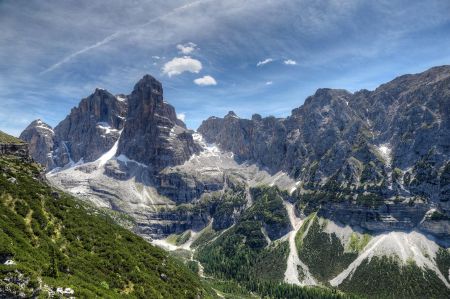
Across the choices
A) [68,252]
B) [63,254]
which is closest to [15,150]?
[68,252]

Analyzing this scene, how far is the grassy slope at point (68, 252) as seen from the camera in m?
60.2

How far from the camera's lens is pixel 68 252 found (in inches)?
2938

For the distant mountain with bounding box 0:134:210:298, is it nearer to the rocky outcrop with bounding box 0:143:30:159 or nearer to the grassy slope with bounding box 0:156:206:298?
the grassy slope with bounding box 0:156:206:298

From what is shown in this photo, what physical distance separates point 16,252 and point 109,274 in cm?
2217

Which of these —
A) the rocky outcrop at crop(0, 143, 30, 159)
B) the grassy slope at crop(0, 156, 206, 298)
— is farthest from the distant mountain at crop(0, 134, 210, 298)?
the rocky outcrop at crop(0, 143, 30, 159)

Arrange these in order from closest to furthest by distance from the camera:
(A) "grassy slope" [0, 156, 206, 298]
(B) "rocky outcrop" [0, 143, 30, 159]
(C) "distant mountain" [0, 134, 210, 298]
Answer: (C) "distant mountain" [0, 134, 210, 298], (A) "grassy slope" [0, 156, 206, 298], (B) "rocky outcrop" [0, 143, 30, 159]

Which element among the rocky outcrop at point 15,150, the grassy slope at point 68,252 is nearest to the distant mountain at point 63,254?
the grassy slope at point 68,252

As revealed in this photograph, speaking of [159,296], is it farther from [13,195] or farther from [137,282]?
[13,195]

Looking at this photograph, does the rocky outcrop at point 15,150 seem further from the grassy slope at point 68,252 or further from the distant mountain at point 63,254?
the grassy slope at point 68,252

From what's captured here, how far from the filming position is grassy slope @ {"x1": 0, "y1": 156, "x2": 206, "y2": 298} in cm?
6025

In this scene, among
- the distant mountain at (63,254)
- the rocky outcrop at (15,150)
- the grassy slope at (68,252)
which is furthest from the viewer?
the rocky outcrop at (15,150)

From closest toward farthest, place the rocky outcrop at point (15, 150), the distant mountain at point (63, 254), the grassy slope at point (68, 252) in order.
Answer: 1. the distant mountain at point (63, 254)
2. the grassy slope at point (68, 252)
3. the rocky outcrop at point (15, 150)

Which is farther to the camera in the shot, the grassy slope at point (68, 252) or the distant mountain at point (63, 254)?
the grassy slope at point (68, 252)

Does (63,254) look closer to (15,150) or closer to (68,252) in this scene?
(68,252)
